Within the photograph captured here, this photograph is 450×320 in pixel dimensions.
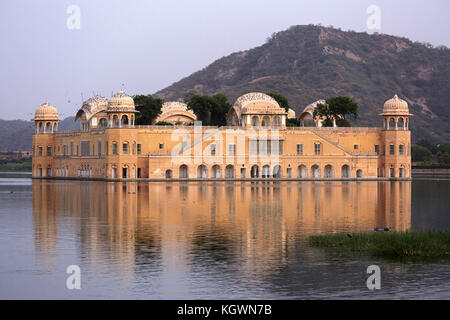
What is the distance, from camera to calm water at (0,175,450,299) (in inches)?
675

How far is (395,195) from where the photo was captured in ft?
160

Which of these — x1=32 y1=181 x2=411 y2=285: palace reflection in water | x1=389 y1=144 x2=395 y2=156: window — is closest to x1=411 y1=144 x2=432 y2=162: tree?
x1=389 y1=144 x2=395 y2=156: window

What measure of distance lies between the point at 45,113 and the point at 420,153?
50.6 m

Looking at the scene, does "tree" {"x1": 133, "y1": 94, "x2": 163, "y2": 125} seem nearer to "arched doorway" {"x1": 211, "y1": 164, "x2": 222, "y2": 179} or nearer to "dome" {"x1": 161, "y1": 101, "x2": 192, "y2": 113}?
"dome" {"x1": 161, "y1": 101, "x2": 192, "y2": 113}

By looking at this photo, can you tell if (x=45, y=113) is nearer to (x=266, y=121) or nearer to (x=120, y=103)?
(x=120, y=103)

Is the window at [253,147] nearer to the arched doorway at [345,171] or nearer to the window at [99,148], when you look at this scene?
the arched doorway at [345,171]

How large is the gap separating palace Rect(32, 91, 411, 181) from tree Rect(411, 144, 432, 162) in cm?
2953

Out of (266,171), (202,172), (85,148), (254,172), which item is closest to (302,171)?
(266,171)

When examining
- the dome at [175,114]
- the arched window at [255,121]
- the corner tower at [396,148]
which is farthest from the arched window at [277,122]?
the dome at [175,114]

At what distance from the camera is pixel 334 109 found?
85.7 meters

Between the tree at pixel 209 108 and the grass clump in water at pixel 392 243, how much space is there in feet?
200

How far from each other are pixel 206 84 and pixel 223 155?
3965 inches

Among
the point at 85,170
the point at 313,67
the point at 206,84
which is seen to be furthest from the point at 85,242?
the point at 206,84

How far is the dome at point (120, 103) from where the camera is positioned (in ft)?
235
